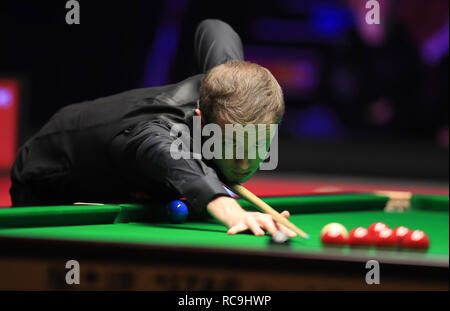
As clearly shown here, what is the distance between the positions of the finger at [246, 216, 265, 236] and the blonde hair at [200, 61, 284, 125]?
1.19 feet

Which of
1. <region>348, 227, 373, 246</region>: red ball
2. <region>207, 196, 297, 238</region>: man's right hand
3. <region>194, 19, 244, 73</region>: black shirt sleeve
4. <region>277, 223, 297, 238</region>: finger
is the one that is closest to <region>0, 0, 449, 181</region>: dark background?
<region>194, 19, 244, 73</region>: black shirt sleeve

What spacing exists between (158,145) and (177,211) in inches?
9.9

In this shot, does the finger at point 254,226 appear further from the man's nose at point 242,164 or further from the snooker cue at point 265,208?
the man's nose at point 242,164

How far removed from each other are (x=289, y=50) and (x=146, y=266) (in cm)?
796

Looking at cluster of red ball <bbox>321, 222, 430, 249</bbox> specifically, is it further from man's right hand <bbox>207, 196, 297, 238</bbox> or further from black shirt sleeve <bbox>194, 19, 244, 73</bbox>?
black shirt sleeve <bbox>194, 19, 244, 73</bbox>

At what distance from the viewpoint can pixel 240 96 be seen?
263 centimetres

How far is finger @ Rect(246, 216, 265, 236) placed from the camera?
240 cm

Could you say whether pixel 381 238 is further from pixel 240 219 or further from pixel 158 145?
pixel 158 145

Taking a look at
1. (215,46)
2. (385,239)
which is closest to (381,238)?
(385,239)

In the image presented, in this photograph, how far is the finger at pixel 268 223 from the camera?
92.4 inches

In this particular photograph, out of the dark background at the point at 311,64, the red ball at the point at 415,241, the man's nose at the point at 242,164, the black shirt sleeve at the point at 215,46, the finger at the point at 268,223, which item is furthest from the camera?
the dark background at the point at 311,64

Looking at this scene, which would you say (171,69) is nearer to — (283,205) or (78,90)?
(78,90)

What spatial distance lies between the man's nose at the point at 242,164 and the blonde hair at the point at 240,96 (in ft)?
0.57

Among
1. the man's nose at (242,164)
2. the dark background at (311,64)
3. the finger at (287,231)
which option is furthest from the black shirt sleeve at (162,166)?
the dark background at (311,64)
